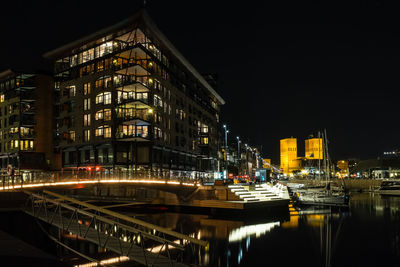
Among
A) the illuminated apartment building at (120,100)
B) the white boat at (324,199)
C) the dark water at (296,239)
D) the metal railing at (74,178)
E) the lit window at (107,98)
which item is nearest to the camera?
the dark water at (296,239)

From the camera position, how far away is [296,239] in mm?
30562

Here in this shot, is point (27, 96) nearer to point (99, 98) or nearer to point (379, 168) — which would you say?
point (99, 98)

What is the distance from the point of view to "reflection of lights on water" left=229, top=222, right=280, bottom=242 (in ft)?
99.6

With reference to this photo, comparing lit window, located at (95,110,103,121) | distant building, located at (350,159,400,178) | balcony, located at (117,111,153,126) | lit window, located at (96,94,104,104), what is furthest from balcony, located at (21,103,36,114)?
distant building, located at (350,159,400,178)

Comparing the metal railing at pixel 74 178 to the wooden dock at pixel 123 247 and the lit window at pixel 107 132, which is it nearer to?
the wooden dock at pixel 123 247

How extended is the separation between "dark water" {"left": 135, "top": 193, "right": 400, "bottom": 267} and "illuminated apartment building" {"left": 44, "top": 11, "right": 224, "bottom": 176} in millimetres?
18043

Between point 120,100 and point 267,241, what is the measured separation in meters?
38.2

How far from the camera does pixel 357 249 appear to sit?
26906mm

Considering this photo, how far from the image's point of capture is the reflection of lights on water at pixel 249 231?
99.6 ft

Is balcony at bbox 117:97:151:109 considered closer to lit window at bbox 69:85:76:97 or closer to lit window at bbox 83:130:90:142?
lit window at bbox 83:130:90:142

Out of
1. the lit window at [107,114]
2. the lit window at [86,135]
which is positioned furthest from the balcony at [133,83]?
the lit window at [86,135]

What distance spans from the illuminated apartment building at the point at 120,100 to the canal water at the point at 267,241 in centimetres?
1846

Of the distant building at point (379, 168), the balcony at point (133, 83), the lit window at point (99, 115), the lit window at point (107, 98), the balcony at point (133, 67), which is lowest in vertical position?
the distant building at point (379, 168)

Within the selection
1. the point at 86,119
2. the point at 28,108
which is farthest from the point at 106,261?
the point at 28,108
